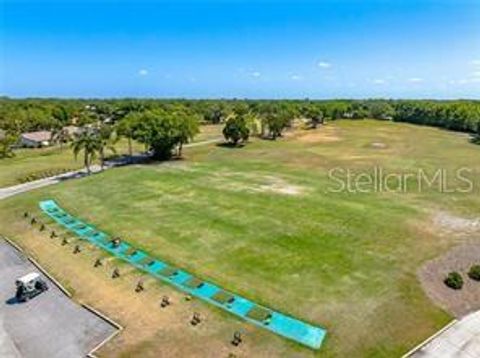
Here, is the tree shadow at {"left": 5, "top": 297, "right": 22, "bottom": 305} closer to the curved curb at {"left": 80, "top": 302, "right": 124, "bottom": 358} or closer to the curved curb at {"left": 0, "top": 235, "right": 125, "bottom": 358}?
the curved curb at {"left": 0, "top": 235, "right": 125, "bottom": 358}

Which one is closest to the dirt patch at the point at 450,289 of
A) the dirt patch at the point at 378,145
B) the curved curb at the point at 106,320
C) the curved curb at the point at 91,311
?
the curved curb at the point at 106,320

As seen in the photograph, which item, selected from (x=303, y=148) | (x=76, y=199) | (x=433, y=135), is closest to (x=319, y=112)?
(x=433, y=135)

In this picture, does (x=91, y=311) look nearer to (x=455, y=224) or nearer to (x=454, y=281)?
(x=454, y=281)

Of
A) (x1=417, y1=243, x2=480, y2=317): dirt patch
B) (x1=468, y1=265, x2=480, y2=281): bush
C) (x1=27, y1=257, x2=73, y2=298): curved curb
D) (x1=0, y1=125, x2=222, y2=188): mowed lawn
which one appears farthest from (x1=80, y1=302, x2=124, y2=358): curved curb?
(x1=0, y1=125, x2=222, y2=188): mowed lawn

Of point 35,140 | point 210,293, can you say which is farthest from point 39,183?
point 35,140

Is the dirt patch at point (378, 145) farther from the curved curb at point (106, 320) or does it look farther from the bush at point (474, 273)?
the curved curb at point (106, 320)

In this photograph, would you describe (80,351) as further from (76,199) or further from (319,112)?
(319,112)

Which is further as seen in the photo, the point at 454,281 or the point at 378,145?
the point at 378,145
